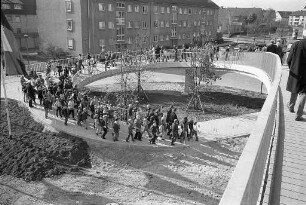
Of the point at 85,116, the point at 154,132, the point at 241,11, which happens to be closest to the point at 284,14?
the point at 241,11

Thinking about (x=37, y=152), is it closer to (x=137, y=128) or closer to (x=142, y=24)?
(x=137, y=128)

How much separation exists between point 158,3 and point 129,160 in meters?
39.2

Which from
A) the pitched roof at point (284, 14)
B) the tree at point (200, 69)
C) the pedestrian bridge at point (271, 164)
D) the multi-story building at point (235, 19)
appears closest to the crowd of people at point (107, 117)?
the tree at point (200, 69)

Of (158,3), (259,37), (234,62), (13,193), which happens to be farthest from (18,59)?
(259,37)

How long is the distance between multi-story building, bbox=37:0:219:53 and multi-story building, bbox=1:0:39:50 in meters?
4.95

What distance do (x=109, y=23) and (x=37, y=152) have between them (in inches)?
1185

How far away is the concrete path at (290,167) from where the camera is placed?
4.49m

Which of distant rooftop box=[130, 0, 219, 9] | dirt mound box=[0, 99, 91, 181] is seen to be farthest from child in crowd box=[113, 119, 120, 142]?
distant rooftop box=[130, 0, 219, 9]

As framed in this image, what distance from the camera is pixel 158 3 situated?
170ft

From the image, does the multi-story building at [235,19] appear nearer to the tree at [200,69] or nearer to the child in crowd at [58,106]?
the tree at [200,69]

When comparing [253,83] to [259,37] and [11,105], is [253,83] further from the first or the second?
[259,37]

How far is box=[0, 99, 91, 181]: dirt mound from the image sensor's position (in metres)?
16.5

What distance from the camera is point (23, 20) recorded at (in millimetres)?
51344

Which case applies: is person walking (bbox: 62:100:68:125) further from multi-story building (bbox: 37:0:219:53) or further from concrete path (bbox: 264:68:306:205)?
multi-story building (bbox: 37:0:219:53)
